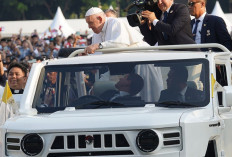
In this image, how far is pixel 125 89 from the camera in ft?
28.0

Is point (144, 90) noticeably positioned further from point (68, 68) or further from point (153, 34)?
point (153, 34)

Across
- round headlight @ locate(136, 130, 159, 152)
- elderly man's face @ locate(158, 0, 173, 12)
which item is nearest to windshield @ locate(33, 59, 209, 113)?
round headlight @ locate(136, 130, 159, 152)

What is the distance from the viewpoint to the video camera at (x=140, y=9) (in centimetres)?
1064

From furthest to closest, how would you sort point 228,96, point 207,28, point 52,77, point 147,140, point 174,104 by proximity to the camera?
point 207,28 → point 52,77 → point 174,104 → point 228,96 → point 147,140

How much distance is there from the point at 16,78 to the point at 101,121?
459 centimetres

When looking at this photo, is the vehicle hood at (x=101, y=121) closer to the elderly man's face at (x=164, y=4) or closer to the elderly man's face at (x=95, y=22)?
the elderly man's face at (x=95, y=22)

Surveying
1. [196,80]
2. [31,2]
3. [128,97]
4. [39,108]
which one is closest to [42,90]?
[39,108]

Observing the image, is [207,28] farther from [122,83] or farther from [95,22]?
[122,83]

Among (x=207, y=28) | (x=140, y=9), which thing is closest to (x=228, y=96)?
(x=140, y=9)

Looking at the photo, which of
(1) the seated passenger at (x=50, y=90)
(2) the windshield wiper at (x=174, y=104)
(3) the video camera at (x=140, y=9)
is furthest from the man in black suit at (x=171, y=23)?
(2) the windshield wiper at (x=174, y=104)

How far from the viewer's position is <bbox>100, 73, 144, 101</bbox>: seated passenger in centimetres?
851

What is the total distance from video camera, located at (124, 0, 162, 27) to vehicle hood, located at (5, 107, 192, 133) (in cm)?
270

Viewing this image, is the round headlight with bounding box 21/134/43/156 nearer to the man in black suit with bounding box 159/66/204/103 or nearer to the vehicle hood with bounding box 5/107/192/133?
the vehicle hood with bounding box 5/107/192/133

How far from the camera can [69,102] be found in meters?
8.74
